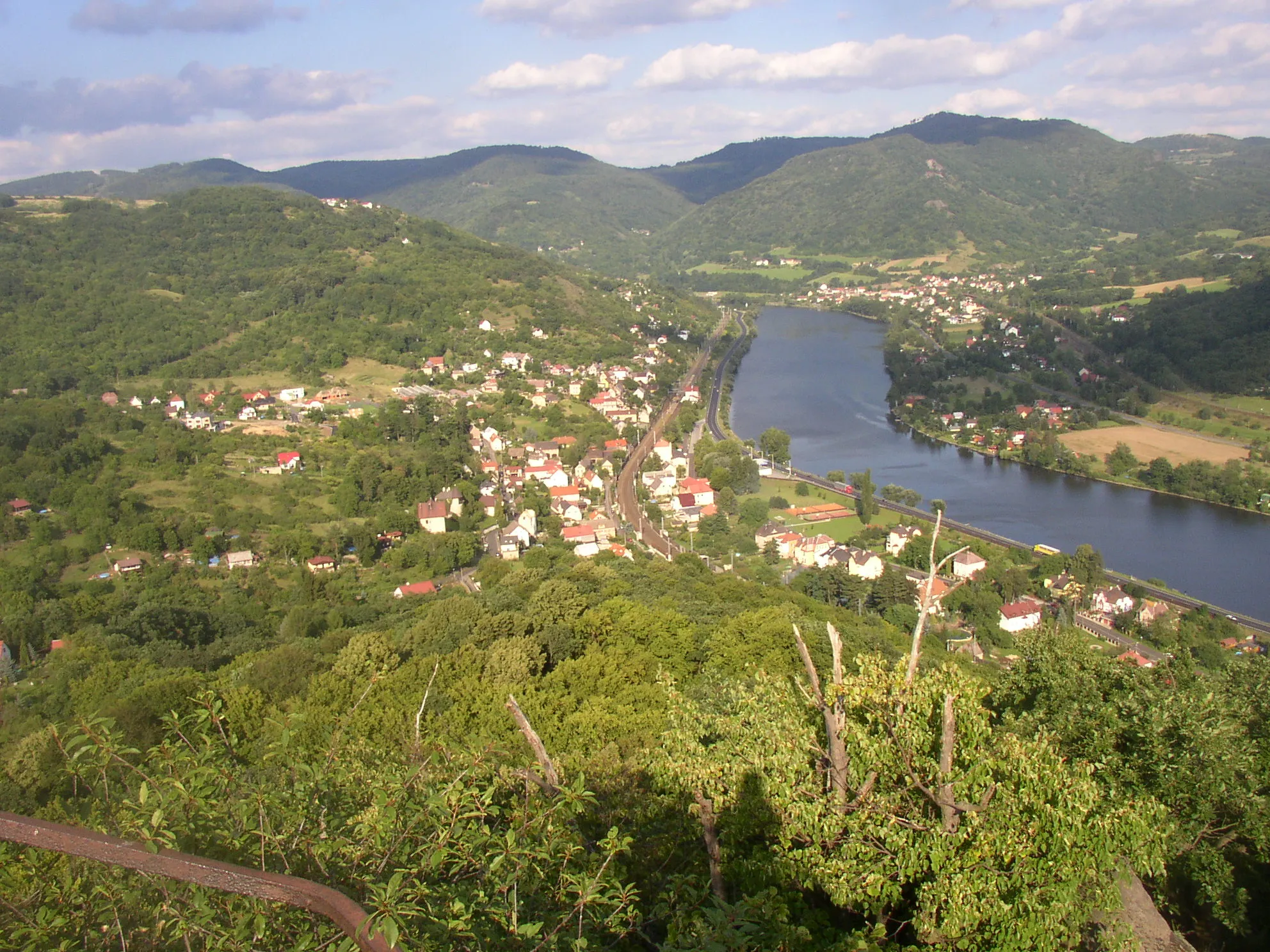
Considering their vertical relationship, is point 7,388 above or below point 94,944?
below

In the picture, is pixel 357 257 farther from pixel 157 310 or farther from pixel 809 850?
pixel 809 850

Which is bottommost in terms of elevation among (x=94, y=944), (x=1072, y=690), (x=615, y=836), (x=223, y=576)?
(x=223, y=576)

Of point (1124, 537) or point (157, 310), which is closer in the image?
point (1124, 537)

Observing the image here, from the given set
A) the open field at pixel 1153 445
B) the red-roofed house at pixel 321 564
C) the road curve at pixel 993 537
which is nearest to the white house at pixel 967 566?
the road curve at pixel 993 537

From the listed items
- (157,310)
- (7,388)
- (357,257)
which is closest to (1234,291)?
(357,257)

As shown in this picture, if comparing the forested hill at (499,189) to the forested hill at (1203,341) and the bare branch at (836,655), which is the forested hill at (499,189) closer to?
the forested hill at (1203,341)

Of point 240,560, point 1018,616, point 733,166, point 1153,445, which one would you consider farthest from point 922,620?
point 733,166

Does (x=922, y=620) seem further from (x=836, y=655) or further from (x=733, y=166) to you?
(x=733, y=166)

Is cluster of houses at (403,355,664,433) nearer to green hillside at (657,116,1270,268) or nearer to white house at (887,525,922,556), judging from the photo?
white house at (887,525,922,556)
